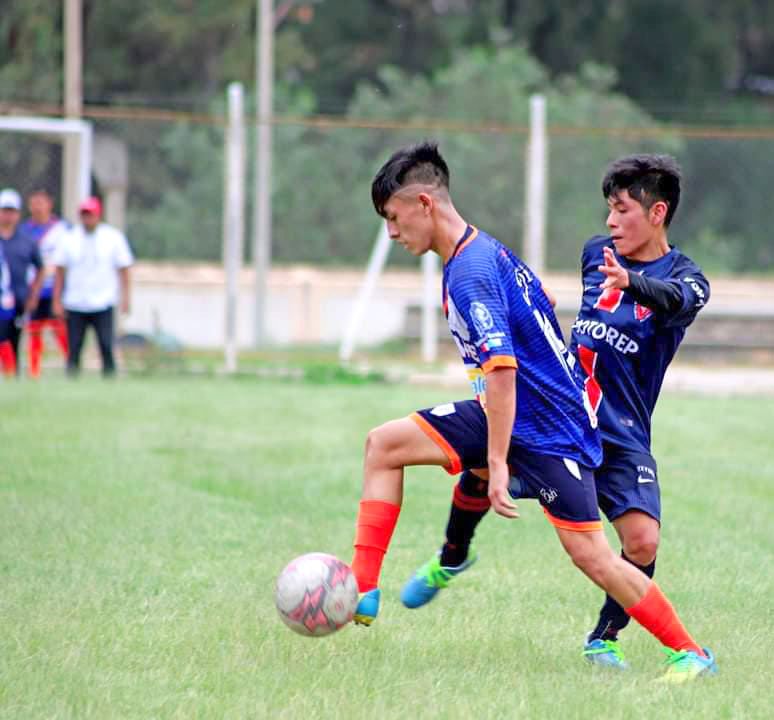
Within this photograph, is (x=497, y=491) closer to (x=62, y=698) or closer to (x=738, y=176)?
(x=62, y=698)

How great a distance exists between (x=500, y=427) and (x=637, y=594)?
71 centimetres

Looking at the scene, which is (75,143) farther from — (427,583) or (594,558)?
(594,558)

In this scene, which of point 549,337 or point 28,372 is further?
point 28,372

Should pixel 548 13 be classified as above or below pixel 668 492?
above

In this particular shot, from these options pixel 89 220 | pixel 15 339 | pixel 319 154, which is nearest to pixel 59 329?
pixel 15 339

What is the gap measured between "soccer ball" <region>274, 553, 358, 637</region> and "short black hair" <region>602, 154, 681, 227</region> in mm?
1592

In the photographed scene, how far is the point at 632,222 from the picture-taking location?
16.6ft

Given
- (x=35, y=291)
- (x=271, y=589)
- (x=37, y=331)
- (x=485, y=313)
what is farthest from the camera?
(x=37, y=331)

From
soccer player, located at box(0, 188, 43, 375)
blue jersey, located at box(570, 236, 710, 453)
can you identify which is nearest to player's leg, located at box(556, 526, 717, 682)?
blue jersey, located at box(570, 236, 710, 453)

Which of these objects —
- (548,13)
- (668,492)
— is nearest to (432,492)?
(668,492)

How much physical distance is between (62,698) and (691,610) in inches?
102

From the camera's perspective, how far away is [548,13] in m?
41.6

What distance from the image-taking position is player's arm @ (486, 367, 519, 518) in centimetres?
449

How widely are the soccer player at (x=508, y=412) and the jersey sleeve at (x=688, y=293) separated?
0.39 meters
